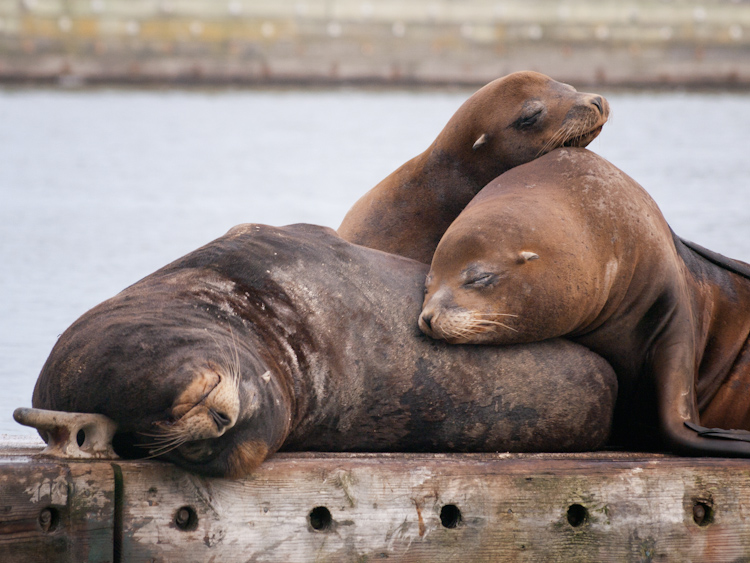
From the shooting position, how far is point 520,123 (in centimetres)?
474

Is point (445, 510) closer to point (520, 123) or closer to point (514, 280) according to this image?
point (514, 280)

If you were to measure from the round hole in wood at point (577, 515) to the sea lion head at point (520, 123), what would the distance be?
1.73m

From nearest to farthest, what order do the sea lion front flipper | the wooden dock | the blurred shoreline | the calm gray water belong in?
the wooden dock < the sea lion front flipper < the calm gray water < the blurred shoreline

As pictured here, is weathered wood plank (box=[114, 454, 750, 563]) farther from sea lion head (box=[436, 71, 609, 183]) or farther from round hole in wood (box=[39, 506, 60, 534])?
sea lion head (box=[436, 71, 609, 183])

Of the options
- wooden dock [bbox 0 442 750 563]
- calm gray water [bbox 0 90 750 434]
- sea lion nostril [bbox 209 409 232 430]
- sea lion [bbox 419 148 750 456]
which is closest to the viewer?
sea lion nostril [bbox 209 409 232 430]

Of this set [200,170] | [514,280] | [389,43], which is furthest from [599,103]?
[389,43]

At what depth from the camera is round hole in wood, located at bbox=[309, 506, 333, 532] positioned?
3357 mm

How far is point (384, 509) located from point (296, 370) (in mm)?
556

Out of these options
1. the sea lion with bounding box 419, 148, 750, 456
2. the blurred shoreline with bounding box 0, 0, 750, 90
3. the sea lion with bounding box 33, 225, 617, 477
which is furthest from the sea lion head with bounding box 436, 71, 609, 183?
the blurred shoreline with bounding box 0, 0, 750, 90

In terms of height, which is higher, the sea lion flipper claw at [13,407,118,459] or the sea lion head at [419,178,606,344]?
the sea lion head at [419,178,606,344]

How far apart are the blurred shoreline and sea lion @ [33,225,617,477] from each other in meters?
31.9

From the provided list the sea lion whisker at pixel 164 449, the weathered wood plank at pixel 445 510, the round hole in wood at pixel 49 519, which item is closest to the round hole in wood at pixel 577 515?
the weathered wood plank at pixel 445 510

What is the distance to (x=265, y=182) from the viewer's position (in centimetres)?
1820

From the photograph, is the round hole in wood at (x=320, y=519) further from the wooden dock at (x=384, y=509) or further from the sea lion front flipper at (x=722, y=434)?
the sea lion front flipper at (x=722, y=434)
